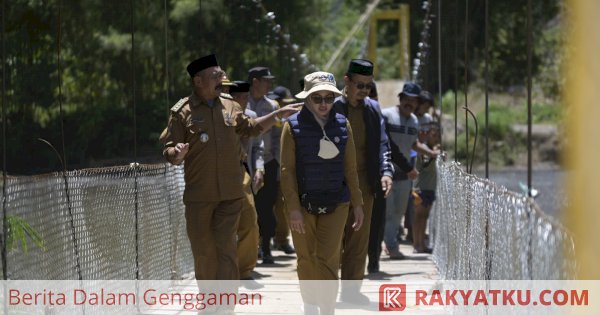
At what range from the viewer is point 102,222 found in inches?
316

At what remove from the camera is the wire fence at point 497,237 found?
457cm

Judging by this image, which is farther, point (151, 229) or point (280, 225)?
point (280, 225)

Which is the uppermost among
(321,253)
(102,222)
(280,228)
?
(102,222)

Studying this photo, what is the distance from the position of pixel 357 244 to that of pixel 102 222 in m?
2.02

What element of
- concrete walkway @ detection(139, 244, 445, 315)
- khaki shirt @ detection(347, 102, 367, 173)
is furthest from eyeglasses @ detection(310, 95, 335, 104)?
khaki shirt @ detection(347, 102, 367, 173)

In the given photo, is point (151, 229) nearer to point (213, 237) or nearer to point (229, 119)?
point (213, 237)

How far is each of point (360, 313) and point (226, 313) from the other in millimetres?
953

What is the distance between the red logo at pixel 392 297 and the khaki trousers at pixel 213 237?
1.27 m

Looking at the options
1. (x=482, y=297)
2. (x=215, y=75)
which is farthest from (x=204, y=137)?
(x=482, y=297)

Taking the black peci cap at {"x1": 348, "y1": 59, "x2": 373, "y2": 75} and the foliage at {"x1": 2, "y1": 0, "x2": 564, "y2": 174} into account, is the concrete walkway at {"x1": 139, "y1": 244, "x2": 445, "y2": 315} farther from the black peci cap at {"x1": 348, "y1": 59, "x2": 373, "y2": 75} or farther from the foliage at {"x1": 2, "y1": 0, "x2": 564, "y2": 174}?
the black peci cap at {"x1": 348, "y1": 59, "x2": 373, "y2": 75}

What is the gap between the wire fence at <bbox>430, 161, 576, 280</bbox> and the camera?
15.0 ft

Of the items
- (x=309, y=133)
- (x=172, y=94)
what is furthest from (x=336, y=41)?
(x=309, y=133)

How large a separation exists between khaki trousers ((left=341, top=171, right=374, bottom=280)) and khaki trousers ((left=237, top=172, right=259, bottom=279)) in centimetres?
131

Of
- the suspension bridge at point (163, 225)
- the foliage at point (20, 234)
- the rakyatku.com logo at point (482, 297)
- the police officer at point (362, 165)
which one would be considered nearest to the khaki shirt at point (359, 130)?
the police officer at point (362, 165)
